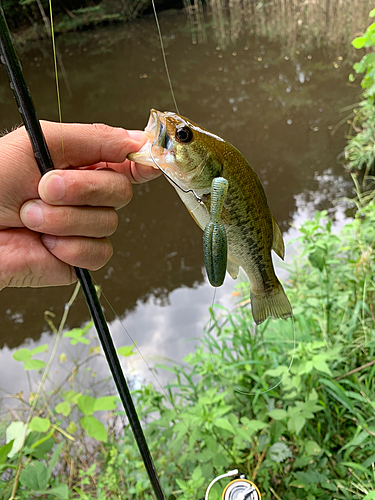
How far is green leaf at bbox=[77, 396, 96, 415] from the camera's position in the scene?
60.5 inches

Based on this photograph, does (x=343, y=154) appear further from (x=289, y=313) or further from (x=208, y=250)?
(x=208, y=250)

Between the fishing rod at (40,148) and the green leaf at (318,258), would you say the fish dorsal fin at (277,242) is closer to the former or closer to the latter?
the fishing rod at (40,148)

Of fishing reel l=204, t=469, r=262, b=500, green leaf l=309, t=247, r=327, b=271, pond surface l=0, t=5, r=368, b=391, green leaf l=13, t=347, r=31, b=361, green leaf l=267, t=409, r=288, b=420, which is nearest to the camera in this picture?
fishing reel l=204, t=469, r=262, b=500

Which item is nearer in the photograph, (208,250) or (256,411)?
(208,250)

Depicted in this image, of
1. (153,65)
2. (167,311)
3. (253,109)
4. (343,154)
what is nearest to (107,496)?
(167,311)

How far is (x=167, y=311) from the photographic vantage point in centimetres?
408

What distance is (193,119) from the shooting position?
26.4ft

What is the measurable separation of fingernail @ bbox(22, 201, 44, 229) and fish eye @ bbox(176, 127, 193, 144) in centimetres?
43

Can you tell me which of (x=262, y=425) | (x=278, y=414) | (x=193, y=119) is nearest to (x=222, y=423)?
(x=262, y=425)

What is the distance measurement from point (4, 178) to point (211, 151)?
1.75ft

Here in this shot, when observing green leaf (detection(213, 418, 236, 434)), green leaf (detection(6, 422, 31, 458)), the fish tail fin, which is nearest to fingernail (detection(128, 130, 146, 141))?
the fish tail fin

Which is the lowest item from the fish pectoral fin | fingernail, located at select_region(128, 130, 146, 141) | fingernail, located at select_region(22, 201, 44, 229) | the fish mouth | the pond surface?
the pond surface

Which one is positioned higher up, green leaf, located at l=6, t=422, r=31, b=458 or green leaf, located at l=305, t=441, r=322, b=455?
green leaf, located at l=6, t=422, r=31, b=458

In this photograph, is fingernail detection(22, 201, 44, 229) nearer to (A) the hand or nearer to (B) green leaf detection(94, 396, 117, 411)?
(A) the hand
